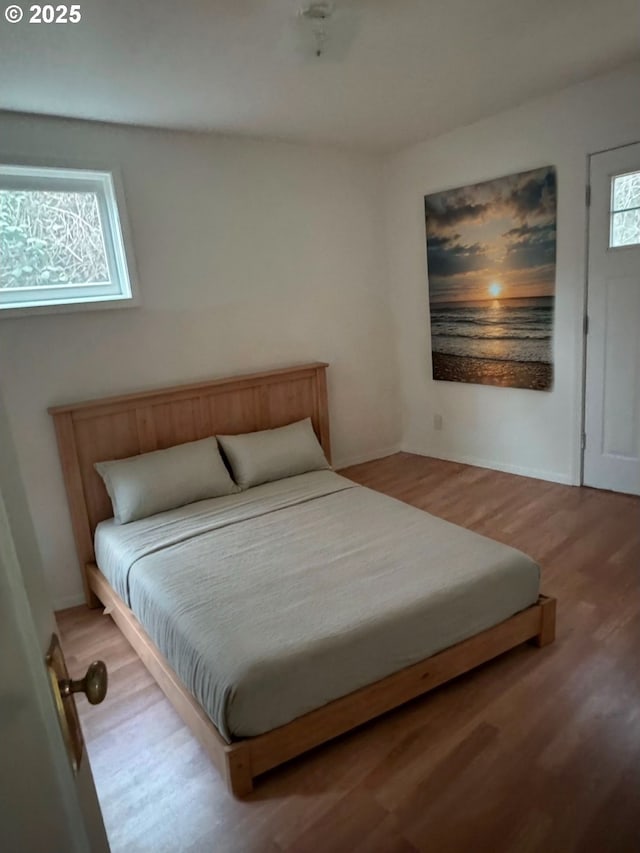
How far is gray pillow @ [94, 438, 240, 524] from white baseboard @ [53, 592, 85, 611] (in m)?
0.50

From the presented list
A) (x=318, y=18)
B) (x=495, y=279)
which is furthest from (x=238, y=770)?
(x=495, y=279)

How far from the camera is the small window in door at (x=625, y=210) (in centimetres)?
312

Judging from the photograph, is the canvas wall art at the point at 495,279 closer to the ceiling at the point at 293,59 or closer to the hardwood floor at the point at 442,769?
the ceiling at the point at 293,59

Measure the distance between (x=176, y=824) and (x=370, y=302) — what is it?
362 cm

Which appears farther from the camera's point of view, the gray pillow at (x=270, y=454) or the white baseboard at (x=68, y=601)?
the gray pillow at (x=270, y=454)

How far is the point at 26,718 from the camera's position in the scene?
1.79 feet

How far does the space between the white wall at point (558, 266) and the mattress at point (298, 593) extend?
1.62 m

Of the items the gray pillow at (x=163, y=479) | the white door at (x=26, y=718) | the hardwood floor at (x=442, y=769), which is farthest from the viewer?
the gray pillow at (x=163, y=479)

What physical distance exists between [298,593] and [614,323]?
2.57m

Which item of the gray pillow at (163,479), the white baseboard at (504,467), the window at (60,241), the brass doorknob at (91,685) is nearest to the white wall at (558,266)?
the white baseboard at (504,467)

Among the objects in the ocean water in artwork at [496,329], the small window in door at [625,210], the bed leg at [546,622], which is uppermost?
the small window in door at [625,210]

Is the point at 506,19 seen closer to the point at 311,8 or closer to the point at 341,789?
the point at 311,8

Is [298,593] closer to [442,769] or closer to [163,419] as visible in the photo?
[442,769]

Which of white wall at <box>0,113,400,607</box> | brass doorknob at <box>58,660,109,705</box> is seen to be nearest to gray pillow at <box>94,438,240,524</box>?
white wall at <box>0,113,400,607</box>
